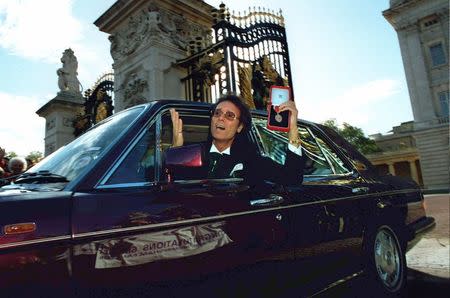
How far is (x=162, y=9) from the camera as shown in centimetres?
812

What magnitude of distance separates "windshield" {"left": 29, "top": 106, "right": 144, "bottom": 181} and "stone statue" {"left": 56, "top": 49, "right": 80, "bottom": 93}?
11.6 metres

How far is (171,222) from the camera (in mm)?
1698

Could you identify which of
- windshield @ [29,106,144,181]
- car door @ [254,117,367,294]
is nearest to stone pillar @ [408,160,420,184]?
car door @ [254,117,367,294]

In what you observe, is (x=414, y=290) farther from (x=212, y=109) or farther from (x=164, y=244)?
(x=164, y=244)

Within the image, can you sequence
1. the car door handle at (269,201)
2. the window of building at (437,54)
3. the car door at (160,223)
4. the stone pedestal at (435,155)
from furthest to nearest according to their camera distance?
the window of building at (437,54)
the stone pedestal at (435,155)
the car door handle at (269,201)
the car door at (160,223)

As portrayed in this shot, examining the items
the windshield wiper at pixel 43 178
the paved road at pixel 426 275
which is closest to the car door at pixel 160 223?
the windshield wiper at pixel 43 178

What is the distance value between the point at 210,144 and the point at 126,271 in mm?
1185

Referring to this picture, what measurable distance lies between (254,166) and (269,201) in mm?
→ 271

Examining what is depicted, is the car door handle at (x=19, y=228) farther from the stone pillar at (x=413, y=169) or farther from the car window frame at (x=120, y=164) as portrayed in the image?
the stone pillar at (x=413, y=169)

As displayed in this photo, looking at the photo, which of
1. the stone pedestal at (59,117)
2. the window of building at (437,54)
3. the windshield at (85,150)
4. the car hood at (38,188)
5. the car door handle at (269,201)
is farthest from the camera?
the window of building at (437,54)

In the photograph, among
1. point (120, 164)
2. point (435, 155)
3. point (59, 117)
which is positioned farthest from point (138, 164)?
point (435, 155)

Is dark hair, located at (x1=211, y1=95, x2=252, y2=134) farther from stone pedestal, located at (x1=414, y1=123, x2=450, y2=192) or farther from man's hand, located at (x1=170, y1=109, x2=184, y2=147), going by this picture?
stone pedestal, located at (x1=414, y1=123, x2=450, y2=192)

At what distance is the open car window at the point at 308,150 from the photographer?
9.36ft

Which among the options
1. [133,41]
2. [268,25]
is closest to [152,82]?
[133,41]
